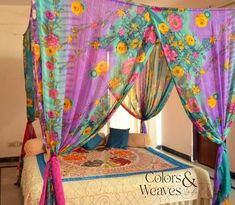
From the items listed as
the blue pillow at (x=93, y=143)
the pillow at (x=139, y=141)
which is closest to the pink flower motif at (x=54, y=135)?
the blue pillow at (x=93, y=143)

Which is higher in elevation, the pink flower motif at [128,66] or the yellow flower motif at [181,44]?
the yellow flower motif at [181,44]

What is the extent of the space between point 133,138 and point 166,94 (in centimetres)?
95

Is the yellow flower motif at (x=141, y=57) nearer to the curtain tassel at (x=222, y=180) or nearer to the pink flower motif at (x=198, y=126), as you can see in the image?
the pink flower motif at (x=198, y=126)

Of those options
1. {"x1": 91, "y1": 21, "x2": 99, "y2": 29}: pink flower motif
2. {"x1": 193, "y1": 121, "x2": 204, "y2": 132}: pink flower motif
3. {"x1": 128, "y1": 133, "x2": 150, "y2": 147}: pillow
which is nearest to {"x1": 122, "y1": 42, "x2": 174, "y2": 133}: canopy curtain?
{"x1": 128, "y1": 133, "x2": 150, "y2": 147}: pillow

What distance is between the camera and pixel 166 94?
12.5 ft

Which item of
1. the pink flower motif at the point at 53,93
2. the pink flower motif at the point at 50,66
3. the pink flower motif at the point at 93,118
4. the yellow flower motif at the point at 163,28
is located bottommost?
the pink flower motif at the point at 93,118

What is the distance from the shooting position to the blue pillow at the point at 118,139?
4.23m

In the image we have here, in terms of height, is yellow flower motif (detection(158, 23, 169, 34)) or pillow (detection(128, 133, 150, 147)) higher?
yellow flower motif (detection(158, 23, 169, 34))

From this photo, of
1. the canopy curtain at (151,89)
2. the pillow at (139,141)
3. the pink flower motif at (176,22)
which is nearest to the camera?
the pink flower motif at (176,22)

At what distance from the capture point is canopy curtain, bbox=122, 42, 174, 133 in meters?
3.72

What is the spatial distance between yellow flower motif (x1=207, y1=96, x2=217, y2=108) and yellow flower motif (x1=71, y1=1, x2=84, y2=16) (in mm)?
1369

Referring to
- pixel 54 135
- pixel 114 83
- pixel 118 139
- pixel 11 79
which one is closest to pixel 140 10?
pixel 114 83

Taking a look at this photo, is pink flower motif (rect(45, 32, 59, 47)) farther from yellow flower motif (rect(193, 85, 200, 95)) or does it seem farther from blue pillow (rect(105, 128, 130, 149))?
blue pillow (rect(105, 128, 130, 149))

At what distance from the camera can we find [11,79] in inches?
212
